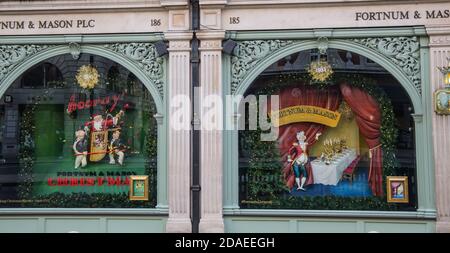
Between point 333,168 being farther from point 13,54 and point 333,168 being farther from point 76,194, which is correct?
point 13,54

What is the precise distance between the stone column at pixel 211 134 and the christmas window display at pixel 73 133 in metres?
1.10

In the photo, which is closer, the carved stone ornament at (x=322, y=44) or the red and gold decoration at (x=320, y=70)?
the carved stone ornament at (x=322, y=44)

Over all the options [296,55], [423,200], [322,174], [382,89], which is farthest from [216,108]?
[423,200]

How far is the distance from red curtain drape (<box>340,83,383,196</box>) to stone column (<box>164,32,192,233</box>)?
295cm

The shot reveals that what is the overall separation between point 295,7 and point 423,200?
4117 millimetres

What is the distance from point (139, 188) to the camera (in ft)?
28.9

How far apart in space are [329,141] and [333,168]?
1.67 ft

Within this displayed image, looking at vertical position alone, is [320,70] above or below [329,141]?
above

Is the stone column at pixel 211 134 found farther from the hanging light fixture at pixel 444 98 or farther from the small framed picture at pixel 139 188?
the hanging light fixture at pixel 444 98

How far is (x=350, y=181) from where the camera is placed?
28.3 ft

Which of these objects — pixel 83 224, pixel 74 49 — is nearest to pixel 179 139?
pixel 83 224

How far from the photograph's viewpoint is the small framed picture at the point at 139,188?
877cm

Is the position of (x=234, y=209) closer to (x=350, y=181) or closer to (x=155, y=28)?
(x=350, y=181)

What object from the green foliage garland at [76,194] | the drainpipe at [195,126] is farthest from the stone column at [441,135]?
the green foliage garland at [76,194]
